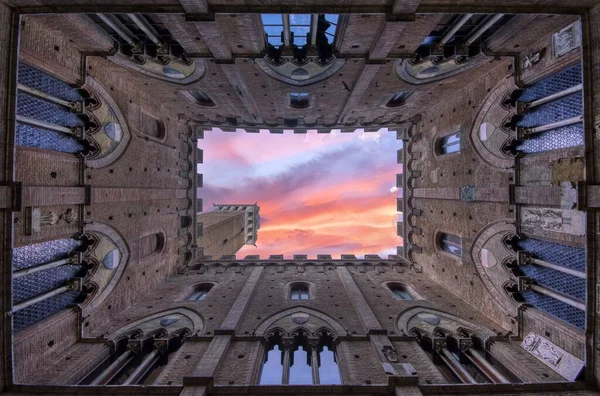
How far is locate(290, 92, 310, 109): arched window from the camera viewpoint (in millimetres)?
18016

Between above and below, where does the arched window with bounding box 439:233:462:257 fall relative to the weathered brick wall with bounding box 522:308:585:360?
above

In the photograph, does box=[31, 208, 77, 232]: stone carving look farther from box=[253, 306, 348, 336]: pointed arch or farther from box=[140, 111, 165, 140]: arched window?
box=[253, 306, 348, 336]: pointed arch

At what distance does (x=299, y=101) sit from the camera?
61.4ft

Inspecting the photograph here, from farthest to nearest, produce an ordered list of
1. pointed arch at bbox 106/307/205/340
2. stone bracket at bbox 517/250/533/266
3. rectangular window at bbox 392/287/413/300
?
1. rectangular window at bbox 392/287/413/300
2. pointed arch at bbox 106/307/205/340
3. stone bracket at bbox 517/250/533/266

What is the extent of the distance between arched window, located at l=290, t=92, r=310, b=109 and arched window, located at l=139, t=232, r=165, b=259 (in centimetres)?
1151

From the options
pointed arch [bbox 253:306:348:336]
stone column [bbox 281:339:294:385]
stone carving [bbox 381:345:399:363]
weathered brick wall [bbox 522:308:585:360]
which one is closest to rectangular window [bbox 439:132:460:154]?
weathered brick wall [bbox 522:308:585:360]

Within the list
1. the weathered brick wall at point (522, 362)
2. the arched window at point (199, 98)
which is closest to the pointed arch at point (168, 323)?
the weathered brick wall at point (522, 362)

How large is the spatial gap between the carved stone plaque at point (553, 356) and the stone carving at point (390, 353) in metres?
4.68

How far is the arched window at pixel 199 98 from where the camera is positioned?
17131 mm

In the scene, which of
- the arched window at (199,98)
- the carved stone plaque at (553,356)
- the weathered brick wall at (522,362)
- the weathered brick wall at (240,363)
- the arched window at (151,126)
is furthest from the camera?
the arched window at (199,98)

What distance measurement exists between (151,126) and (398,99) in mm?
14930

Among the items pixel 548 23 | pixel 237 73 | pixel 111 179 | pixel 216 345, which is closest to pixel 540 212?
pixel 548 23

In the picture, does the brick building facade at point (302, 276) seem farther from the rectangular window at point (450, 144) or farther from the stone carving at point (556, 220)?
the rectangular window at point (450, 144)

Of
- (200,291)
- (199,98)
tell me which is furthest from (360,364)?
(199,98)
